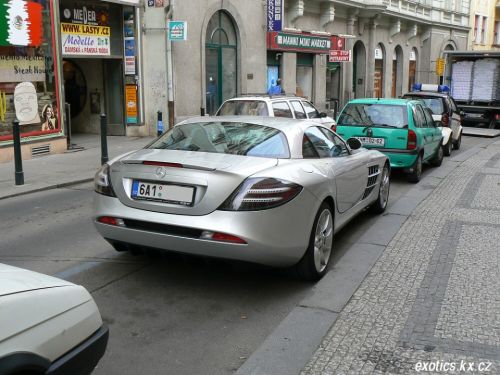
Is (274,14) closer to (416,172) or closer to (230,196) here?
(416,172)

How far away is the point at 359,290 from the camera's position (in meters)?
4.93

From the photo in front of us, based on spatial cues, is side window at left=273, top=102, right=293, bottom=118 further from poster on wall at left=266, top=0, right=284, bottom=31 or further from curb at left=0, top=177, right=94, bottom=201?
poster on wall at left=266, top=0, right=284, bottom=31

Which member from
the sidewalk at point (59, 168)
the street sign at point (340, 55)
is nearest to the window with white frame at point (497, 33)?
the street sign at point (340, 55)

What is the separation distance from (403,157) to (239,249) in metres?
6.95

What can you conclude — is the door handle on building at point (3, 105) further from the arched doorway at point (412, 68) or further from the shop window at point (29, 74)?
the arched doorway at point (412, 68)

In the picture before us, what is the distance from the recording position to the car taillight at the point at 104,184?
484 cm

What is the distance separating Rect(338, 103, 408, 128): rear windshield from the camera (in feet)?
34.9

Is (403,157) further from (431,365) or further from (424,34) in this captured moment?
(424,34)

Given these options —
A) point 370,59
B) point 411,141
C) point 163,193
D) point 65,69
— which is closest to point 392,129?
point 411,141

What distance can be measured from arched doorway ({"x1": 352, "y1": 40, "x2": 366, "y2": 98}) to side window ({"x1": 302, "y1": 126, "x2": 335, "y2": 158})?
A: 2549 centimetres

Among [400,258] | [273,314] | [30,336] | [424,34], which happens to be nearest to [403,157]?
[400,258]

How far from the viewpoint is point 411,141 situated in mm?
10500

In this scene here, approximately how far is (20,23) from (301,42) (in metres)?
13.8

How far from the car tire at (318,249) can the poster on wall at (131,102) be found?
1287cm
